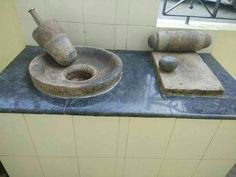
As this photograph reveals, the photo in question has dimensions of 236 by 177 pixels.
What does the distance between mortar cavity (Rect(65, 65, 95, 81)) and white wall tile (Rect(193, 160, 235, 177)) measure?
0.75 m

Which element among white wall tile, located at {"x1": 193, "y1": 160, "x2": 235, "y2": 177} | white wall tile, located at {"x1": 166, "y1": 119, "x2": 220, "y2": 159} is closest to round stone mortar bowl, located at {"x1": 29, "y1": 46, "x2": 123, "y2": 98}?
white wall tile, located at {"x1": 166, "y1": 119, "x2": 220, "y2": 159}

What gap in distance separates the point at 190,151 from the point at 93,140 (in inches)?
18.8

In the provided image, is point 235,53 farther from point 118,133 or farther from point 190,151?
point 118,133

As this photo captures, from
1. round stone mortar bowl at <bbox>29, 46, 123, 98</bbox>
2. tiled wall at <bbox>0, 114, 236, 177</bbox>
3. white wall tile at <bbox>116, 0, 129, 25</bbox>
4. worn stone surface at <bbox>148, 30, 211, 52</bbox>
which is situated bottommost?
tiled wall at <bbox>0, 114, 236, 177</bbox>

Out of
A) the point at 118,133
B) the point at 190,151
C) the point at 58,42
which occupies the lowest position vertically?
the point at 190,151

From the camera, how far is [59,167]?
3.39 feet

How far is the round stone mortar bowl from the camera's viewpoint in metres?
0.77

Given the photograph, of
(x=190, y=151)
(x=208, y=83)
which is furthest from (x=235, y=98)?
(x=190, y=151)

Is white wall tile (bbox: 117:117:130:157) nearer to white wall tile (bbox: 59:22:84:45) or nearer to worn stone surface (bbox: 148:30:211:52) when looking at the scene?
worn stone surface (bbox: 148:30:211:52)

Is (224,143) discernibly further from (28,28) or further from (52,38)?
(28,28)

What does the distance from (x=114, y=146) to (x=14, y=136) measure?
459 millimetres

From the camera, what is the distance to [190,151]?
93 centimetres

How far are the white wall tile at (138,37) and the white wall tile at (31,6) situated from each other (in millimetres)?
461

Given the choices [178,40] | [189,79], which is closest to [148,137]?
[189,79]
